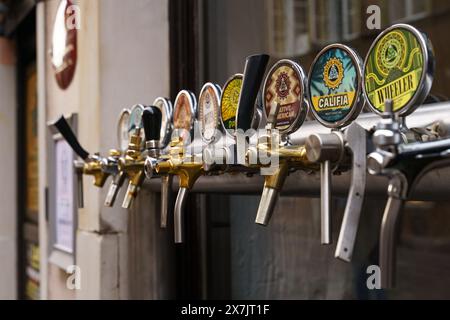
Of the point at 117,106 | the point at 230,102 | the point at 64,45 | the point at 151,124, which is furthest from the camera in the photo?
the point at 64,45

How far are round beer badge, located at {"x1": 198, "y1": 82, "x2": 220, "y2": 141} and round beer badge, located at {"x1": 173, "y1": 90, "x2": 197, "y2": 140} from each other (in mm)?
45

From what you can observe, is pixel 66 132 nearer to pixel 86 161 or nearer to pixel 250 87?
pixel 86 161

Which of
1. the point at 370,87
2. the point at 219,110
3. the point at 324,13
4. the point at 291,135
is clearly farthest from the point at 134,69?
the point at 370,87

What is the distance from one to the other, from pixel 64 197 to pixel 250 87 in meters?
1.43

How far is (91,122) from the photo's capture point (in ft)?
5.94

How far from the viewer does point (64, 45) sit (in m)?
2.08

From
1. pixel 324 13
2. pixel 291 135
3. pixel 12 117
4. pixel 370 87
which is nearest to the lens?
pixel 370 87

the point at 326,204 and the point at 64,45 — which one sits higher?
the point at 64,45

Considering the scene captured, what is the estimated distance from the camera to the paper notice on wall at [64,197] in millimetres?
2080

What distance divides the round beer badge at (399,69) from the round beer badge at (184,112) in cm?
53

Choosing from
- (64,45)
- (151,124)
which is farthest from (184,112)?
(64,45)

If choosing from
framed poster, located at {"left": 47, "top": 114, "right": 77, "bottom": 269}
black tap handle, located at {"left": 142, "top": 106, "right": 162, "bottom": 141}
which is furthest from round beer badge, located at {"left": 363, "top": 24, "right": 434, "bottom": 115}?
framed poster, located at {"left": 47, "top": 114, "right": 77, "bottom": 269}
